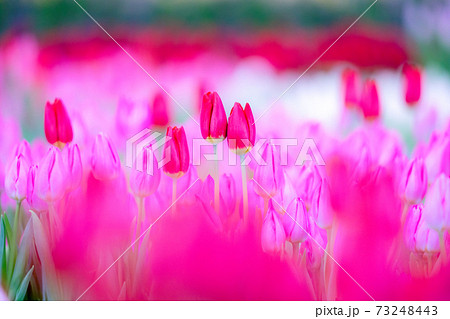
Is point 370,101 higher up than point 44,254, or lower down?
higher up

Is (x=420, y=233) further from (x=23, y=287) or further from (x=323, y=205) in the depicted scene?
(x=23, y=287)

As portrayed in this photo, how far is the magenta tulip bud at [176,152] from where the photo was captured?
1.22 metres

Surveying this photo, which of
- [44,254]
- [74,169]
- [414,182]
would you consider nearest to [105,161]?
[74,169]

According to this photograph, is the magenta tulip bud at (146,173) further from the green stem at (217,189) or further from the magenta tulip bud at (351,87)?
the magenta tulip bud at (351,87)

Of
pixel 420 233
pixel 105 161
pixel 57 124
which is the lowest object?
pixel 420 233

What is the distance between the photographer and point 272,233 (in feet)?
3.98

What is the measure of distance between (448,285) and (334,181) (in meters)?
0.41

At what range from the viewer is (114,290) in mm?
1246

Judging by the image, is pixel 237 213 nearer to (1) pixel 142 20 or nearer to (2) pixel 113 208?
(2) pixel 113 208

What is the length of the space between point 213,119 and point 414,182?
549 mm

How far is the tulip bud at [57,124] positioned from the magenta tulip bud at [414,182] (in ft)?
2.92

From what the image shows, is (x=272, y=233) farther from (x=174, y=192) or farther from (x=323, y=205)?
(x=174, y=192)

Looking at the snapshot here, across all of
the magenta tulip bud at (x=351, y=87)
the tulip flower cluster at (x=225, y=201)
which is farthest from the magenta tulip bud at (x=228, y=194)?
the magenta tulip bud at (x=351, y=87)
